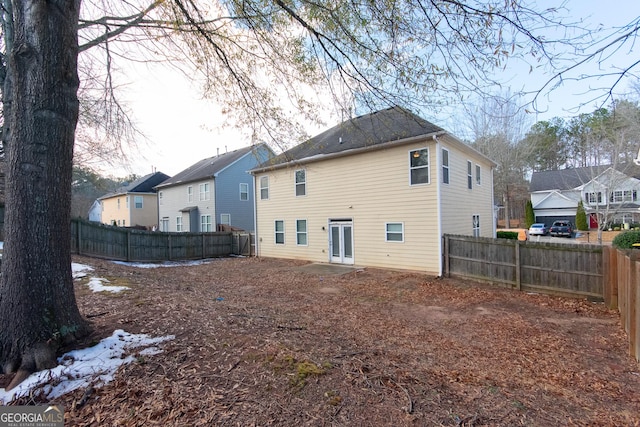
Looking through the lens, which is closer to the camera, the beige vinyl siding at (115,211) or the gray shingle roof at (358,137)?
the gray shingle roof at (358,137)

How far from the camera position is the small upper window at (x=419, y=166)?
10.9 meters

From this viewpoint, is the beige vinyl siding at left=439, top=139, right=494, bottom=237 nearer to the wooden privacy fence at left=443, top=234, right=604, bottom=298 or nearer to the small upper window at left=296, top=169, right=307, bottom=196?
the wooden privacy fence at left=443, top=234, right=604, bottom=298

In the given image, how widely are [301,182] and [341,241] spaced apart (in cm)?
352

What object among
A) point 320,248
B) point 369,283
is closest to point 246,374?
point 369,283

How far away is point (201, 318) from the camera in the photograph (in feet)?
14.3

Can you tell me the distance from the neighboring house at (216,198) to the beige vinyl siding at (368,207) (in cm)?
767

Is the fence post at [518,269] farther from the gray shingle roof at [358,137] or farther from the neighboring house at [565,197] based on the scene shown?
the neighboring house at [565,197]

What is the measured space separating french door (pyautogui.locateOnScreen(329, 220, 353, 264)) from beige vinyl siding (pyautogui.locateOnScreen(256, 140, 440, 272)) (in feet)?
0.74

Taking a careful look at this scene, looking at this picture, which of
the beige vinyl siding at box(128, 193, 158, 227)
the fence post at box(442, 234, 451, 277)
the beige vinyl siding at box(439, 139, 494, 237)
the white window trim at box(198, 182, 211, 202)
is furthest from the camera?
the beige vinyl siding at box(128, 193, 158, 227)

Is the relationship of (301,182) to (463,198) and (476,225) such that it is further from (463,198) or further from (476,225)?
(476,225)

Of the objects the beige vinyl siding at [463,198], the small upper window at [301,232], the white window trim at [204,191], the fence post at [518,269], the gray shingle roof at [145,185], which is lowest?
the fence post at [518,269]

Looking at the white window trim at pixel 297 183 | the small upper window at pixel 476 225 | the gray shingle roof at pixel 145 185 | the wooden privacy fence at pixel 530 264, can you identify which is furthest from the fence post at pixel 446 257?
the gray shingle roof at pixel 145 185

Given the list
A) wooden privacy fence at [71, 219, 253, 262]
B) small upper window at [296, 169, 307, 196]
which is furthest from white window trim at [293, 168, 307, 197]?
wooden privacy fence at [71, 219, 253, 262]

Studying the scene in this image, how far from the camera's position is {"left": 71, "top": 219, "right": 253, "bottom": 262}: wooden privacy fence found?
1429 centimetres
